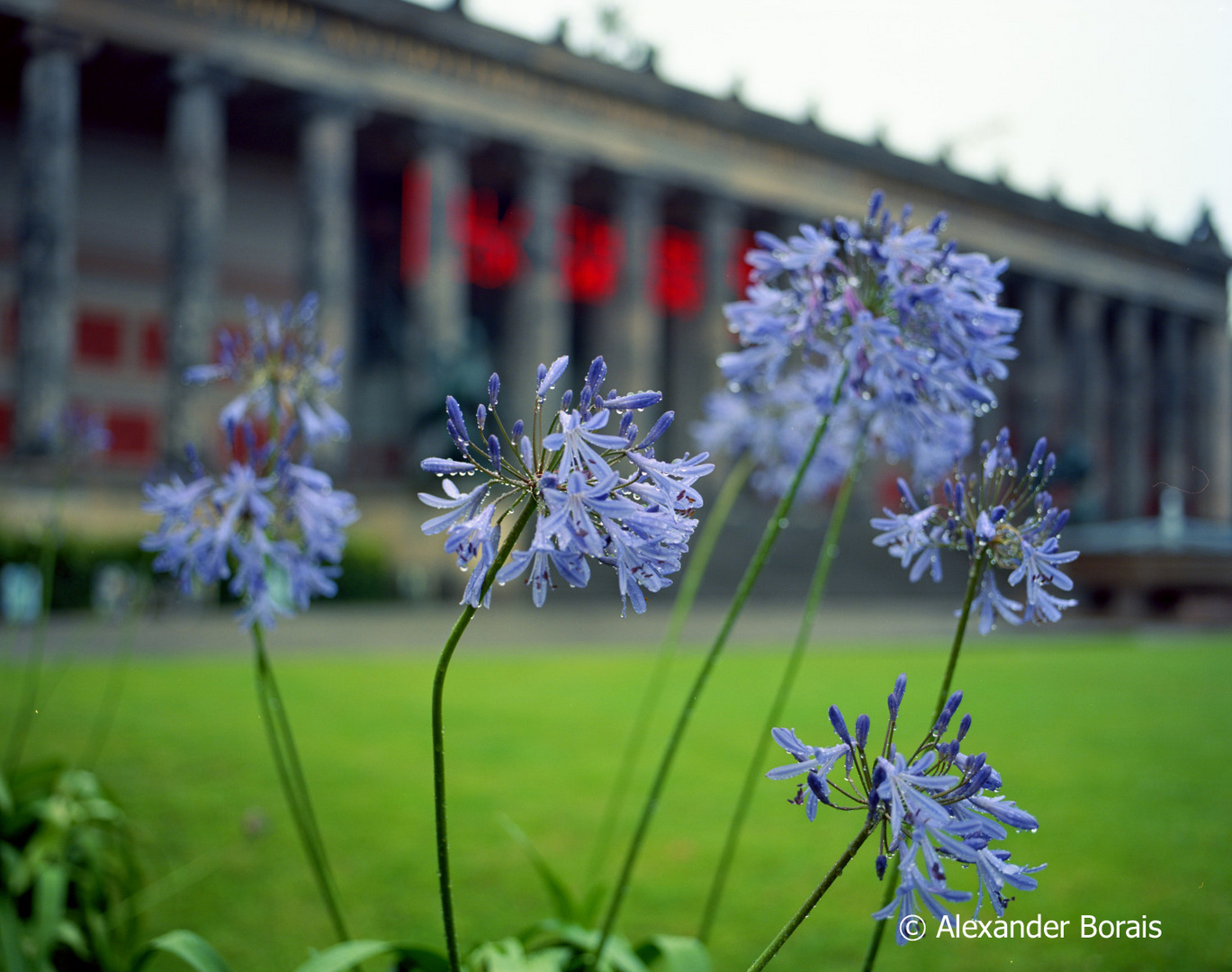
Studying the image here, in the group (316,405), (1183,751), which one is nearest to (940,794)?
(316,405)

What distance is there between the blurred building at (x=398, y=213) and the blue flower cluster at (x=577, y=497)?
23431 millimetres

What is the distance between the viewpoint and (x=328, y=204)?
27.8 meters

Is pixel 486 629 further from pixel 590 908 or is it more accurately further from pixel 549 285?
pixel 590 908

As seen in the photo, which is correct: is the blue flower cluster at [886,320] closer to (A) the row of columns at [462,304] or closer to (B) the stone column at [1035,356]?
(A) the row of columns at [462,304]

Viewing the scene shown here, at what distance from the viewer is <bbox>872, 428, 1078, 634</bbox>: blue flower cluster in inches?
58.3

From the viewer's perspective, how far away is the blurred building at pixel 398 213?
25.2m

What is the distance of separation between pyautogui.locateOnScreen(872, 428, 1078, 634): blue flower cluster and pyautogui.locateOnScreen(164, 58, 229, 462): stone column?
25163 mm

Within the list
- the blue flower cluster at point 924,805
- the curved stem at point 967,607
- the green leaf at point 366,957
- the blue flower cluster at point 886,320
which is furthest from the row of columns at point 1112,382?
the blue flower cluster at point 924,805

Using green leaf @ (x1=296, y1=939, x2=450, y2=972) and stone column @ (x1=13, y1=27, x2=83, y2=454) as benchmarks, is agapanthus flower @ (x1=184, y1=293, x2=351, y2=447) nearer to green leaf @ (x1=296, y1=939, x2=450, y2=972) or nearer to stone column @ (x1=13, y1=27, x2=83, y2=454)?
green leaf @ (x1=296, y1=939, x2=450, y2=972)

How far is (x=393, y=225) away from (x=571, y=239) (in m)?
6.01

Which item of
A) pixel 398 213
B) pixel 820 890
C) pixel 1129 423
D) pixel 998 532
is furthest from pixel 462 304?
pixel 1129 423

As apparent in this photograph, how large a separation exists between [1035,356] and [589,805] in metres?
41.5

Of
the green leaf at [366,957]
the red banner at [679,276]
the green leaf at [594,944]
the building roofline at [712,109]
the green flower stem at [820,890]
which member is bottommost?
the green leaf at [594,944]

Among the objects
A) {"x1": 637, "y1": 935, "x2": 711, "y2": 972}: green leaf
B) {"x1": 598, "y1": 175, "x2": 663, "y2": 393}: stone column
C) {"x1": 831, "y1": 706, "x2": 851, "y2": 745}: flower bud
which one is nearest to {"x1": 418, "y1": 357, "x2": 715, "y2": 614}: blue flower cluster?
{"x1": 831, "y1": 706, "x2": 851, "y2": 745}: flower bud
